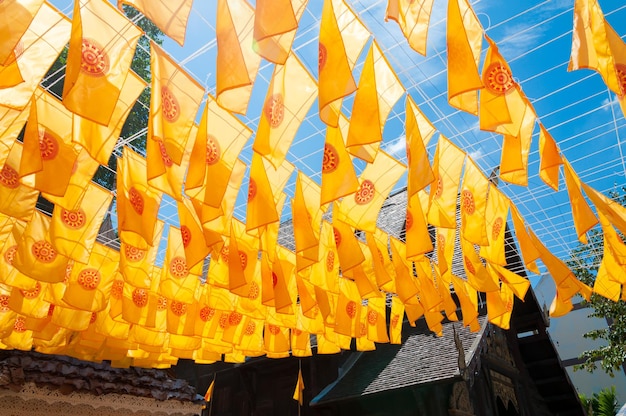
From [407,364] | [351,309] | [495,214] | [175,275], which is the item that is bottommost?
[407,364]

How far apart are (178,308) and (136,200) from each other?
2459mm

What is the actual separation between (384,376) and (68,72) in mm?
7037

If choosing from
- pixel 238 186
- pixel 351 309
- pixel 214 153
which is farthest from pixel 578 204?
pixel 214 153

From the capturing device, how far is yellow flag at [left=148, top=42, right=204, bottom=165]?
314cm

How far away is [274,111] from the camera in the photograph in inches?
138

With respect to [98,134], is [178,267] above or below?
above

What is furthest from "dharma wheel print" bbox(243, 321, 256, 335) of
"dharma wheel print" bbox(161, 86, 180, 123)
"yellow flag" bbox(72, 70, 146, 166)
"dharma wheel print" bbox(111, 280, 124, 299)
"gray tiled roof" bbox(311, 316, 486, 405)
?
"dharma wheel print" bbox(161, 86, 180, 123)

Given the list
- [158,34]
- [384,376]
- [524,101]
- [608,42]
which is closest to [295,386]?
[384,376]

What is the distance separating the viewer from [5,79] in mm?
2637

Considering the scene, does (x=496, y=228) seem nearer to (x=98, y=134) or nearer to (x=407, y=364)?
(x=407, y=364)

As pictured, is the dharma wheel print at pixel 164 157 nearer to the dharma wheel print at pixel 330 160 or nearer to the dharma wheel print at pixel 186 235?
the dharma wheel print at pixel 186 235

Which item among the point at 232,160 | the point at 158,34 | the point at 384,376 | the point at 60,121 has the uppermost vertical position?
the point at 158,34

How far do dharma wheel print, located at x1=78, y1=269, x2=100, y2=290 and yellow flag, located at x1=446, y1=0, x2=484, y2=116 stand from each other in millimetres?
4647

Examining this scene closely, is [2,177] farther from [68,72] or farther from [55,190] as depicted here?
[68,72]
